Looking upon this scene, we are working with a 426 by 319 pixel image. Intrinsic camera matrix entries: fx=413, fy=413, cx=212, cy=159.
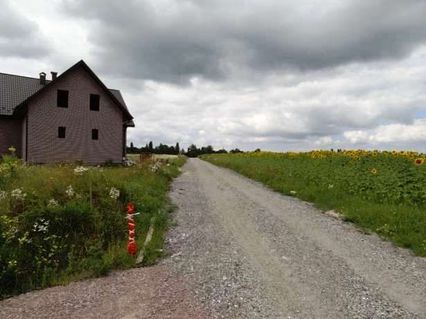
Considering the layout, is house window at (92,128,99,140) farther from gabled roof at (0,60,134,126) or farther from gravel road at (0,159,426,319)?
gravel road at (0,159,426,319)

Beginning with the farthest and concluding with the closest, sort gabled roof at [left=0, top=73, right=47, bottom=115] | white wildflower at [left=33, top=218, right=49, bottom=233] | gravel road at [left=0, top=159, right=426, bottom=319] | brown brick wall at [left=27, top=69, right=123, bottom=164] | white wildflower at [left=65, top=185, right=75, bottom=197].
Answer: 1. gabled roof at [left=0, top=73, right=47, bottom=115]
2. brown brick wall at [left=27, top=69, right=123, bottom=164]
3. white wildflower at [left=65, top=185, right=75, bottom=197]
4. white wildflower at [left=33, top=218, right=49, bottom=233]
5. gravel road at [left=0, top=159, right=426, bottom=319]

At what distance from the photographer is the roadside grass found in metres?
7.68

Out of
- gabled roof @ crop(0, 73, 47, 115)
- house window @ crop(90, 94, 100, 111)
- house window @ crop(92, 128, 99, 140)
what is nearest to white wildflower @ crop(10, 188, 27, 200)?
house window @ crop(92, 128, 99, 140)

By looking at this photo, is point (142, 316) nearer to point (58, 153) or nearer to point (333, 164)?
point (333, 164)

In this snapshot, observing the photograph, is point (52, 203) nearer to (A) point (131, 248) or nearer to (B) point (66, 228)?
(B) point (66, 228)

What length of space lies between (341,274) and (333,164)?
16.4m

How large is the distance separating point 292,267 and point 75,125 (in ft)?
92.0

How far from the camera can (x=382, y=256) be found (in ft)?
26.5

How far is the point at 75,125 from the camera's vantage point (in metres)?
32.2

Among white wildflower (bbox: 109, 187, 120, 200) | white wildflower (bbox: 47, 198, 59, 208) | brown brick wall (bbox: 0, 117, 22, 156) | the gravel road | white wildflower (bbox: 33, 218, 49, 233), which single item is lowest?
the gravel road

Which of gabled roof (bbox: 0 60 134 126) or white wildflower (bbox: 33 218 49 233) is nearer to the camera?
white wildflower (bbox: 33 218 49 233)

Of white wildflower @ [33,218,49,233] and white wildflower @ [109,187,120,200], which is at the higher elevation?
white wildflower @ [109,187,120,200]

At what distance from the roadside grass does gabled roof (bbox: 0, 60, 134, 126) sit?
70.3 ft

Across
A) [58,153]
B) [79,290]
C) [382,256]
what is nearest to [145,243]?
[79,290]
